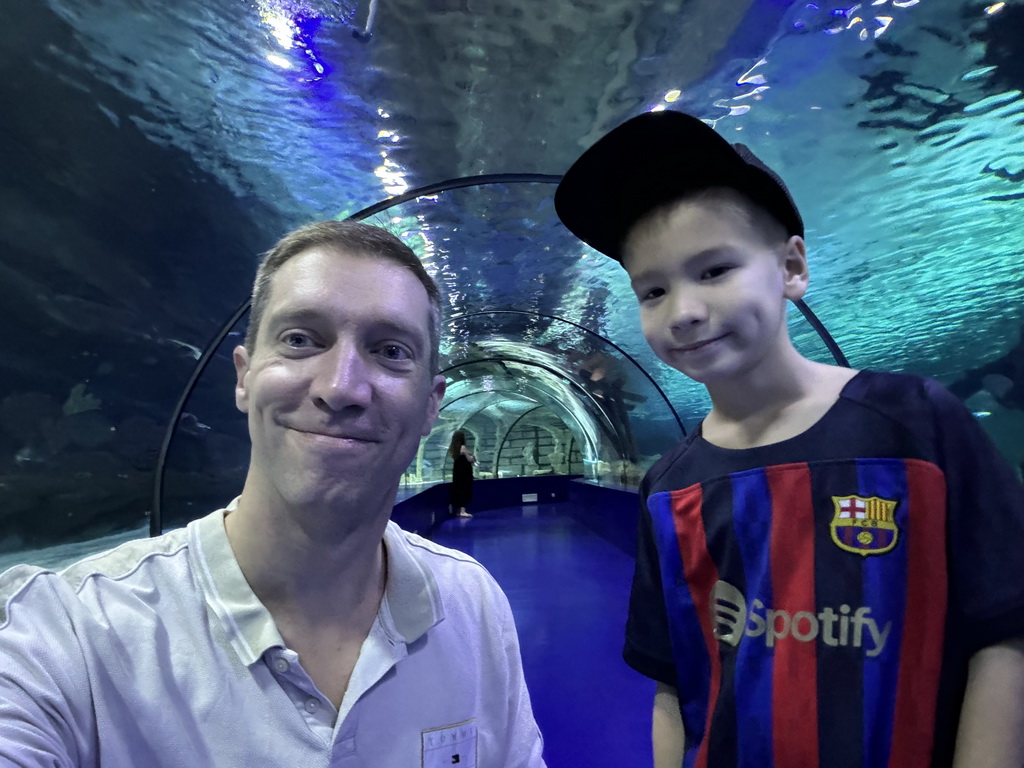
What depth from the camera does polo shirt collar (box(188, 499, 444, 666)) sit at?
40.5 inches

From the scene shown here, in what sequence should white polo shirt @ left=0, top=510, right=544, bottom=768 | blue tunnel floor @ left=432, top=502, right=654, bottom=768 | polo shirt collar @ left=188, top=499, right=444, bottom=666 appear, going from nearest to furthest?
1. white polo shirt @ left=0, top=510, right=544, bottom=768
2. polo shirt collar @ left=188, top=499, right=444, bottom=666
3. blue tunnel floor @ left=432, top=502, right=654, bottom=768

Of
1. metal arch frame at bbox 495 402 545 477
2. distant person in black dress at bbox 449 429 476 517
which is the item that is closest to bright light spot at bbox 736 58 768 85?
distant person in black dress at bbox 449 429 476 517

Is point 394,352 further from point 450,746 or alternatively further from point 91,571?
point 450,746

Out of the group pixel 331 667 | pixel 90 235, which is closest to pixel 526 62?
pixel 90 235

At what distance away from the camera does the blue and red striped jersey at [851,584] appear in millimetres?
1095

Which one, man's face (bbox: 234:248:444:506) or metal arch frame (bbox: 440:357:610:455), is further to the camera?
metal arch frame (bbox: 440:357:610:455)

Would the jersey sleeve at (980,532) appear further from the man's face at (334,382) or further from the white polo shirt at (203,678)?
the man's face at (334,382)

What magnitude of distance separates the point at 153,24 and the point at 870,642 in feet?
12.2

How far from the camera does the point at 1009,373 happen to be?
12.8 meters

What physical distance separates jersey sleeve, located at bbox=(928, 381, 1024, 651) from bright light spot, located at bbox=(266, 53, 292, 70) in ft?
11.3

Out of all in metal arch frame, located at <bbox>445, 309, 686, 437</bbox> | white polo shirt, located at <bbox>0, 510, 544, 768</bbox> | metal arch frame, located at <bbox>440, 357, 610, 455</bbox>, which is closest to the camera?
white polo shirt, located at <bbox>0, 510, 544, 768</bbox>

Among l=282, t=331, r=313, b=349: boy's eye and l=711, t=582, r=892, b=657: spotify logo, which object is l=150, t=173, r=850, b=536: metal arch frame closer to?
l=711, t=582, r=892, b=657: spotify logo

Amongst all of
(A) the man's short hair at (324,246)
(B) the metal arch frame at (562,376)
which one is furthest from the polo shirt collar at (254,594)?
(B) the metal arch frame at (562,376)

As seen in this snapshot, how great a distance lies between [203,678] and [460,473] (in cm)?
1417
